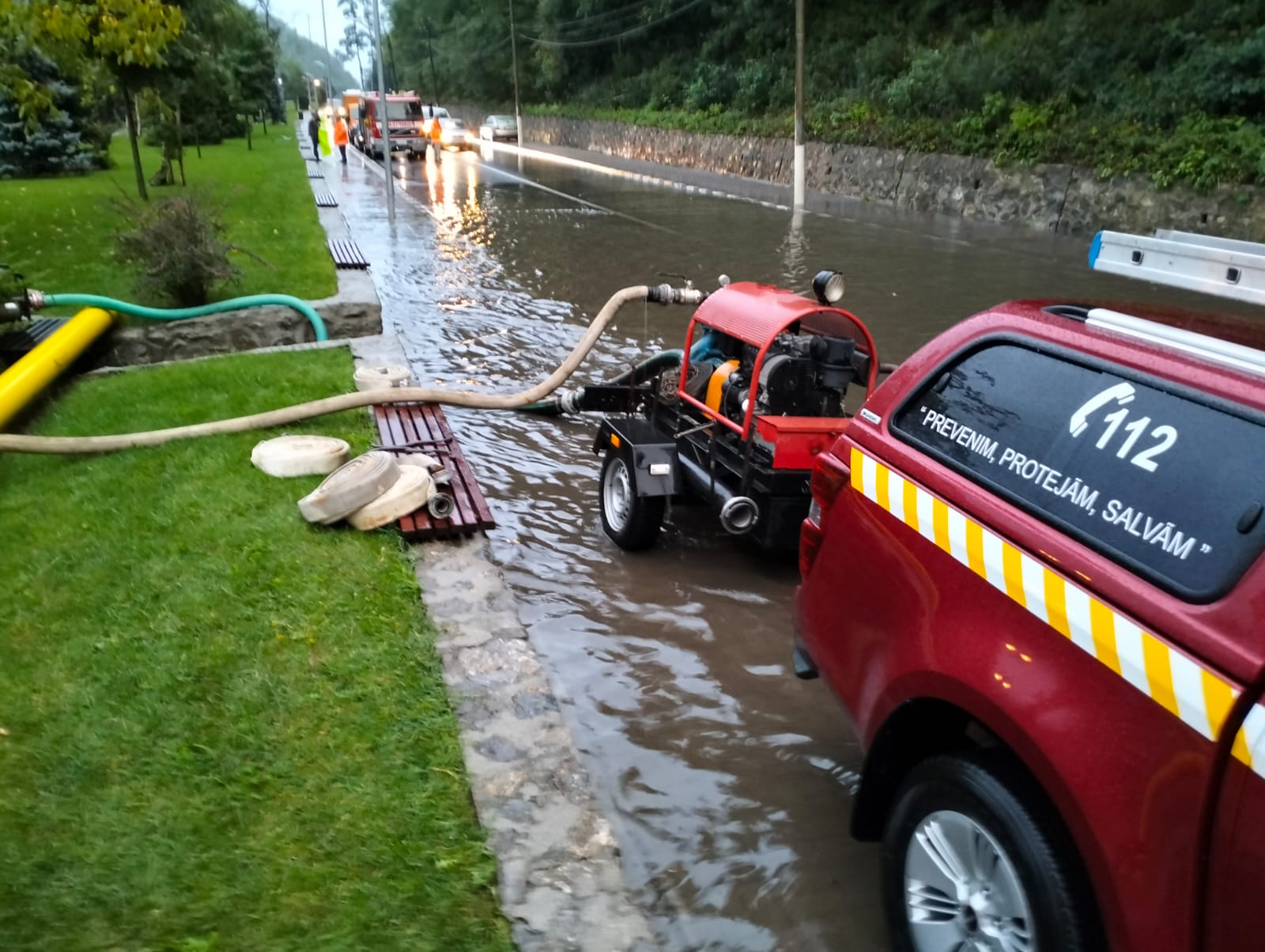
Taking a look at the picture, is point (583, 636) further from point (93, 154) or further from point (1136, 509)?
point (93, 154)

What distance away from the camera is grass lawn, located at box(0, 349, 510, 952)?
9.66 feet

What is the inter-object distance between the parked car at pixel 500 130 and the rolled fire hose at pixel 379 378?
2210 inches

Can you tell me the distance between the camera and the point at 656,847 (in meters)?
3.59

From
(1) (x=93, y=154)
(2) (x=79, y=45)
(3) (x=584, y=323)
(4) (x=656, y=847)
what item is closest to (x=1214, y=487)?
(4) (x=656, y=847)

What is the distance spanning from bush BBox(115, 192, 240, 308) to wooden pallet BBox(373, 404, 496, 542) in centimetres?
376

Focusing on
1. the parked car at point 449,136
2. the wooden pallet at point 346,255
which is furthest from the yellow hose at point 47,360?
the parked car at point 449,136

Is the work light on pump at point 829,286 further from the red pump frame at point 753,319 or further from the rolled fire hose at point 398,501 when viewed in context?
the rolled fire hose at point 398,501

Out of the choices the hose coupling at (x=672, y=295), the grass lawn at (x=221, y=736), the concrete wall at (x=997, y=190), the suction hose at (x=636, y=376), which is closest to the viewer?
the grass lawn at (x=221, y=736)

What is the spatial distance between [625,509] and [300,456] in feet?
6.67

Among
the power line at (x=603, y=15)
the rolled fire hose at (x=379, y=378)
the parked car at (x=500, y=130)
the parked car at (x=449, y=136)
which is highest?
the power line at (x=603, y=15)

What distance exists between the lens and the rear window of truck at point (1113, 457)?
2.10m

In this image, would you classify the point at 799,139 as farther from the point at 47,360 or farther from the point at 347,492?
the point at 347,492

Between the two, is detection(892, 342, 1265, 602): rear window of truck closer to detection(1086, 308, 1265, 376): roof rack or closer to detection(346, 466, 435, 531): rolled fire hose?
detection(1086, 308, 1265, 376): roof rack

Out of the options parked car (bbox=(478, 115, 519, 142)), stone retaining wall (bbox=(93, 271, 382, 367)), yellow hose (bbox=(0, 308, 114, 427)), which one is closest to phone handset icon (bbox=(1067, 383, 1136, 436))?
yellow hose (bbox=(0, 308, 114, 427))
